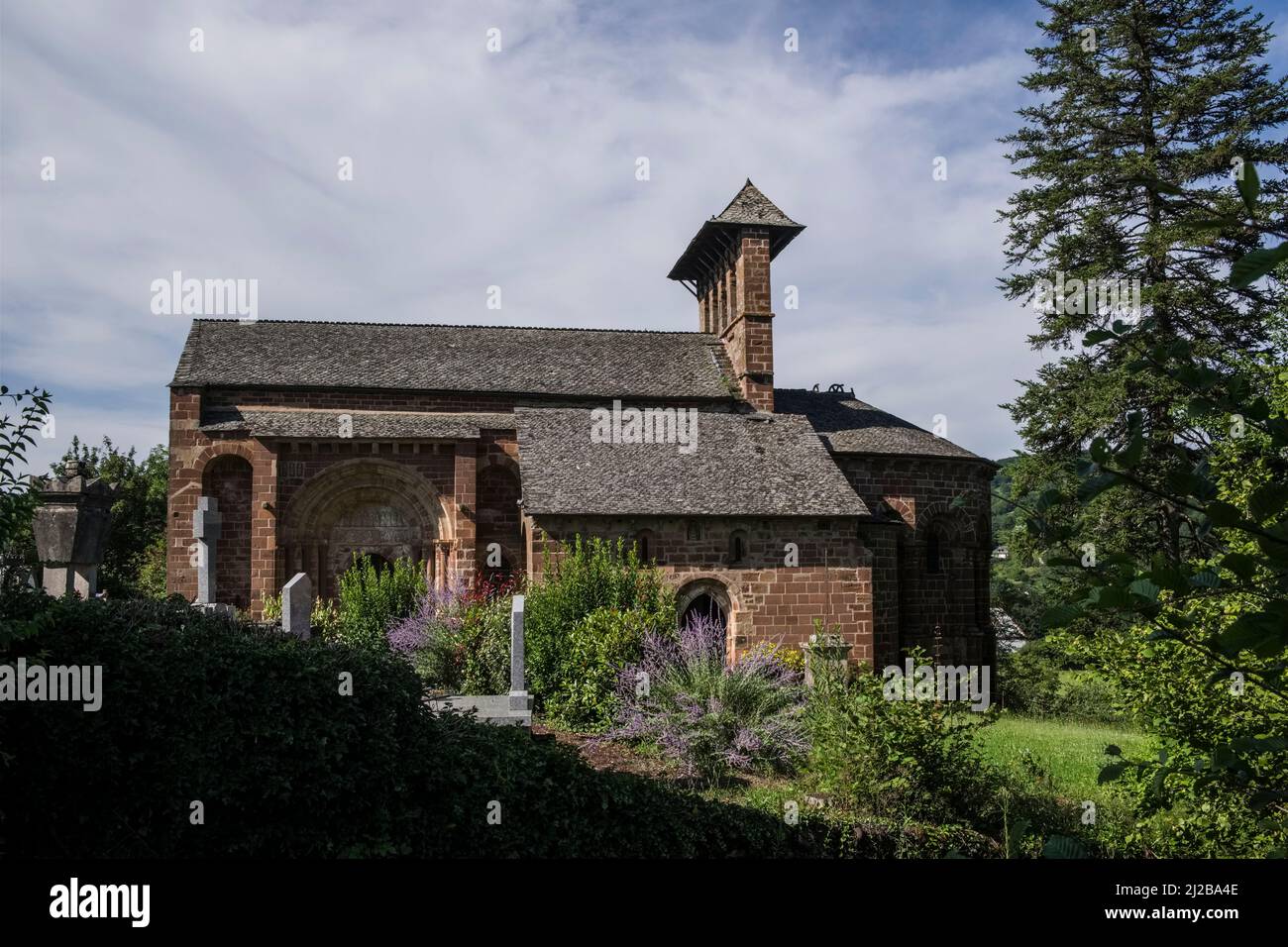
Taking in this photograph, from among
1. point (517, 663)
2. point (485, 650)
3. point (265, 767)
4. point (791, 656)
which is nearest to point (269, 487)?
point (485, 650)

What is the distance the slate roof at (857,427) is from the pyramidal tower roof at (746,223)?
4170mm

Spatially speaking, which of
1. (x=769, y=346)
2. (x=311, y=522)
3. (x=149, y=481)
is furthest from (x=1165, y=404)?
(x=149, y=481)

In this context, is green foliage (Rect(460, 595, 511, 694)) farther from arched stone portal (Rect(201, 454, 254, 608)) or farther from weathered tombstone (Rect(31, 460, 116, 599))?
arched stone portal (Rect(201, 454, 254, 608))

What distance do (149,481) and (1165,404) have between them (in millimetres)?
34617

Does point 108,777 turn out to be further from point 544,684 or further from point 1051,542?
point 544,684

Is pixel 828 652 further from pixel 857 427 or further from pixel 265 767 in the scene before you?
pixel 265 767

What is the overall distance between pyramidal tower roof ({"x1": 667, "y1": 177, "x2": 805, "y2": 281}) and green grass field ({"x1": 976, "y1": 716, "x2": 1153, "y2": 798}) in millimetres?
13566

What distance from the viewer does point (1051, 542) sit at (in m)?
2.44

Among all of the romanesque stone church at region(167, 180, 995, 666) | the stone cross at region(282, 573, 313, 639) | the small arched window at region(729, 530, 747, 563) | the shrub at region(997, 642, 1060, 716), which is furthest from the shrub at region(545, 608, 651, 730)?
the shrub at region(997, 642, 1060, 716)

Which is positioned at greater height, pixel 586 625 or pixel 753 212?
pixel 753 212

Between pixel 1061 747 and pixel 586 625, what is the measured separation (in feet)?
26.9

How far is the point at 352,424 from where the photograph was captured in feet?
71.7

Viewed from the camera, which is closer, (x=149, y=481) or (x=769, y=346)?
(x=769, y=346)
